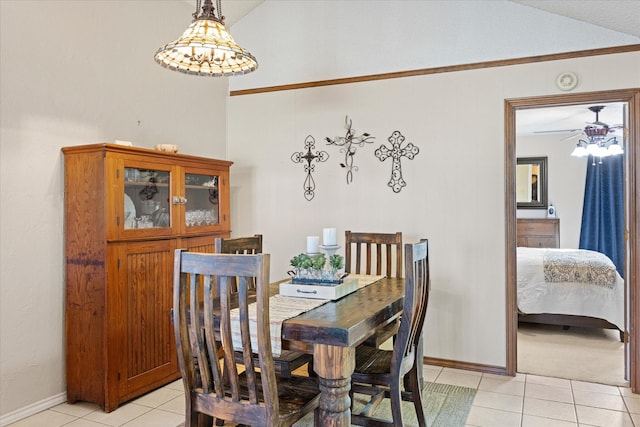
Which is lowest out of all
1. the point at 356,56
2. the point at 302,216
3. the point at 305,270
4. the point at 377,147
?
the point at 305,270

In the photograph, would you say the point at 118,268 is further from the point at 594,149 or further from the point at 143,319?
the point at 594,149

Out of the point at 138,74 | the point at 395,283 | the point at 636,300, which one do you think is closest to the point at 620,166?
the point at 636,300

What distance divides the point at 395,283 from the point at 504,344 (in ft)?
4.27

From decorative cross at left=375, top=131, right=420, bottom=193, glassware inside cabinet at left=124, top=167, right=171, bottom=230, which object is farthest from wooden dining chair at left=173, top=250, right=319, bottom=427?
decorative cross at left=375, top=131, right=420, bottom=193

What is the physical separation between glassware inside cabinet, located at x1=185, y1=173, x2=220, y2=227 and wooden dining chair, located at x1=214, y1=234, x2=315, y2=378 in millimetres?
774

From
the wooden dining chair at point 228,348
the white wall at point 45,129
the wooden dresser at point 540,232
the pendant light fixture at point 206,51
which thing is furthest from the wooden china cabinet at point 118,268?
the wooden dresser at point 540,232

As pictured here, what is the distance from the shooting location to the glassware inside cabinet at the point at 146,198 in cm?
305

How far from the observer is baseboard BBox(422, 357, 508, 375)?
3.59 m

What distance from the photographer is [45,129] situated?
295cm

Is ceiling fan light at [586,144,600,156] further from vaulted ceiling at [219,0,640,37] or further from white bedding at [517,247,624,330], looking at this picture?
vaulted ceiling at [219,0,640,37]

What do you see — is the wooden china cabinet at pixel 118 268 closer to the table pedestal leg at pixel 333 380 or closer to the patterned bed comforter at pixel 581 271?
the table pedestal leg at pixel 333 380

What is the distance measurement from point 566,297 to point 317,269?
3.11 metres

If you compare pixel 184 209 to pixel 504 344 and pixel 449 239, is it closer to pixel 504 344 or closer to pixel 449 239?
pixel 449 239

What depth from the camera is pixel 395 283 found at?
9.53ft
